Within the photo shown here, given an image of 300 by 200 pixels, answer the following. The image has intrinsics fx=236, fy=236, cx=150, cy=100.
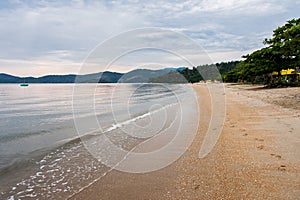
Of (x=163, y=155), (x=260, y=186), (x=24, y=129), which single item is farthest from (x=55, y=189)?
(x=24, y=129)

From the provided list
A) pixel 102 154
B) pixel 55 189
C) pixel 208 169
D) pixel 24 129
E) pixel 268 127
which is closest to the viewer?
pixel 55 189

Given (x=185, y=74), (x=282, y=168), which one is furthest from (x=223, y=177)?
(x=185, y=74)

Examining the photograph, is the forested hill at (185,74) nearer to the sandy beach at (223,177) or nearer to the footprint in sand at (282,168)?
the sandy beach at (223,177)

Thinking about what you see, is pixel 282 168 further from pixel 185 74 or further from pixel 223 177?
pixel 185 74

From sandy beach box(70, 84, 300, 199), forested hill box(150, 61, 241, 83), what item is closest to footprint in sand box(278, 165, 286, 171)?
sandy beach box(70, 84, 300, 199)

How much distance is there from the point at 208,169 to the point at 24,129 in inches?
394

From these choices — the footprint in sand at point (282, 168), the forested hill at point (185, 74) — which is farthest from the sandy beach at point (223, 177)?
the forested hill at point (185, 74)

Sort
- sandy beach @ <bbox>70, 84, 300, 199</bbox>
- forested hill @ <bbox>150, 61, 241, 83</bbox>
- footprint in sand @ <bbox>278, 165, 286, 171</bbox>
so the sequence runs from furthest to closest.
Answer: forested hill @ <bbox>150, 61, 241, 83</bbox>, footprint in sand @ <bbox>278, 165, 286, 171</bbox>, sandy beach @ <bbox>70, 84, 300, 199</bbox>

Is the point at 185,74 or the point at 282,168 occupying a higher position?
the point at 185,74

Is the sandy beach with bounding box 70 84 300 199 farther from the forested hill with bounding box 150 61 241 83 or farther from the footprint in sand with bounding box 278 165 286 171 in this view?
the forested hill with bounding box 150 61 241 83

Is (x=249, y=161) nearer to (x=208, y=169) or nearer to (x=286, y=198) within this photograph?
(x=208, y=169)

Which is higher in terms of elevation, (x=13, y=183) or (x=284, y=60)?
(x=284, y=60)

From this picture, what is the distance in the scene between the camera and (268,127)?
891 cm

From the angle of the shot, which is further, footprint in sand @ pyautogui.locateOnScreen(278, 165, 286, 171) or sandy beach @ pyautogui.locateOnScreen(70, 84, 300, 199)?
footprint in sand @ pyautogui.locateOnScreen(278, 165, 286, 171)
